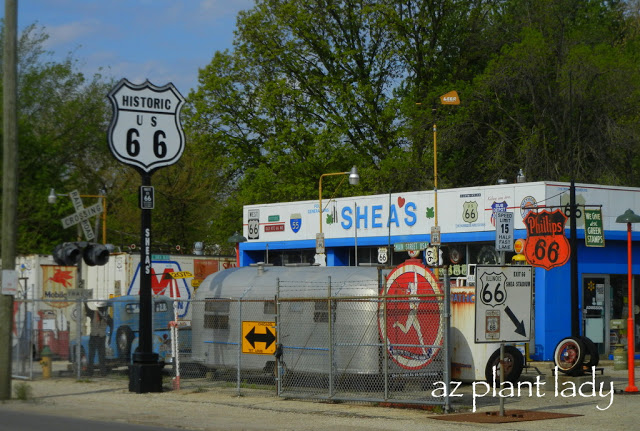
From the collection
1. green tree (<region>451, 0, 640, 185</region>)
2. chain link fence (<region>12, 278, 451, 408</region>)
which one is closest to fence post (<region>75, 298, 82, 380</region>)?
chain link fence (<region>12, 278, 451, 408</region>)

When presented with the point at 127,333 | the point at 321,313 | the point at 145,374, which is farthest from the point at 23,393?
the point at 321,313

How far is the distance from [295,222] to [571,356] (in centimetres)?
1846

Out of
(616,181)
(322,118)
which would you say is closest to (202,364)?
(616,181)

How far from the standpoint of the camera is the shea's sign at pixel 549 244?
2456 centimetres

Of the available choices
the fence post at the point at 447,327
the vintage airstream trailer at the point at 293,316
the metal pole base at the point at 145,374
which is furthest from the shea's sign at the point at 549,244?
the metal pole base at the point at 145,374

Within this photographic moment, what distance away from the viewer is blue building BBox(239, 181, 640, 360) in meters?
28.4

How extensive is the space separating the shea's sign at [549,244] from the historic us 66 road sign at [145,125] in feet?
31.2

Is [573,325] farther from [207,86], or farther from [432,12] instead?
[207,86]

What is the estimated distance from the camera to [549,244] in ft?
82.0

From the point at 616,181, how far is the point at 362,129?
15.0 meters

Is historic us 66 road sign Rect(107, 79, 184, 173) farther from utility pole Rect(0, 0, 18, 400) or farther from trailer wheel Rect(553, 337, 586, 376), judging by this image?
trailer wheel Rect(553, 337, 586, 376)

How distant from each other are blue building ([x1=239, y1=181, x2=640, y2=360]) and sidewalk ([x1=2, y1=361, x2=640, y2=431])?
22.0 ft

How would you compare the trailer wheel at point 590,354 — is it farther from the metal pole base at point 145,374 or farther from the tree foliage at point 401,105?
the tree foliage at point 401,105

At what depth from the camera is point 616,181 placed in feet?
133
